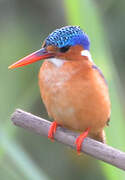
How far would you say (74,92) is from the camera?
1889 millimetres

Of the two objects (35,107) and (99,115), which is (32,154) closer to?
(35,107)

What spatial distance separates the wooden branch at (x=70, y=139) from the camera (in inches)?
64.6

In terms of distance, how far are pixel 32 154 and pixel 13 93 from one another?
489 mm

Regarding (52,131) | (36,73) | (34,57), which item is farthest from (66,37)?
(36,73)

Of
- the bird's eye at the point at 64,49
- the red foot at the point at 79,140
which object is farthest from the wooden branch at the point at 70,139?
the bird's eye at the point at 64,49

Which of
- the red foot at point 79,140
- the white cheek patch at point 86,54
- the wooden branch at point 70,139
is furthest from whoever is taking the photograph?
the white cheek patch at point 86,54

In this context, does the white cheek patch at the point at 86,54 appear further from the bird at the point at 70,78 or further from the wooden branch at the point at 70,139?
the wooden branch at the point at 70,139

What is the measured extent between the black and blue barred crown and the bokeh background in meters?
0.09

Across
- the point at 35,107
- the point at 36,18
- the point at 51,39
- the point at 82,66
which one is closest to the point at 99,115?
the point at 82,66

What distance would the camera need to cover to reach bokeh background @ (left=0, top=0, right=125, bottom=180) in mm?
1979

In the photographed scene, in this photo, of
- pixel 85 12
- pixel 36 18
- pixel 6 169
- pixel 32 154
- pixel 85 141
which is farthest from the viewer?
pixel 36 18

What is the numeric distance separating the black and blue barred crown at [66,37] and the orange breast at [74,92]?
8 centimetres

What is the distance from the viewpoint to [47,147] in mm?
2943

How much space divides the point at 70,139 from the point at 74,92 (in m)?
0.18
